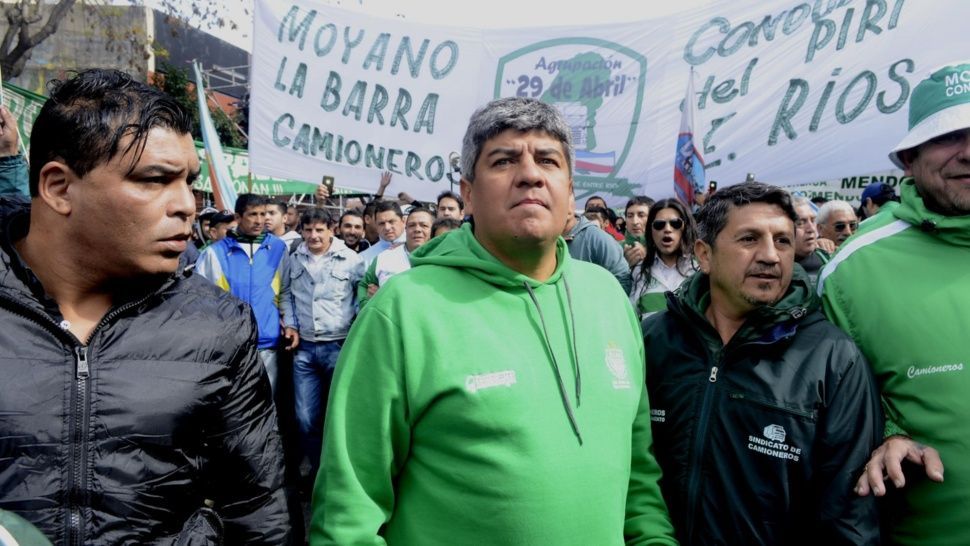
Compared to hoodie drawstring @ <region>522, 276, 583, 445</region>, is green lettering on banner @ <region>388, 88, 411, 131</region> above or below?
above

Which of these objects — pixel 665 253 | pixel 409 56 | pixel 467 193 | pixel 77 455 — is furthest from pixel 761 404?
pixel 409 56

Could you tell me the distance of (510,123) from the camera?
1.69 meters

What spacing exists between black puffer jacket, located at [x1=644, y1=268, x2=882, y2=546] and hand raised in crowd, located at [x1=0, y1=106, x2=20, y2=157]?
222cm

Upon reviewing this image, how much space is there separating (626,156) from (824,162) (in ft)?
5.96

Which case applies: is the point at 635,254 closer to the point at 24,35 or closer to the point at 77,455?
the point at 77,455

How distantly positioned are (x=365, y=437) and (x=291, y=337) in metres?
4.07

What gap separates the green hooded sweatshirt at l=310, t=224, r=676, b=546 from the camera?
151cm

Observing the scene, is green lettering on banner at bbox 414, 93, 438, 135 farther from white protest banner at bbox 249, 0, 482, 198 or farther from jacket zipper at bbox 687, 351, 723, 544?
jacket zipper at bbox 687, 351, 723, 544

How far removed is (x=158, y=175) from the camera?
1443 mm

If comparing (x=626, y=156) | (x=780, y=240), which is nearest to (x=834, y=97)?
(x=626, y=156)

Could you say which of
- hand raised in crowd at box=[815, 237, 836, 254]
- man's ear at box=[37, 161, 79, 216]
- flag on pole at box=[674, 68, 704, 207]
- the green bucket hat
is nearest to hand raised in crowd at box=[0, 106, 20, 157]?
man's ear at box=[37, 161, 79, 216]

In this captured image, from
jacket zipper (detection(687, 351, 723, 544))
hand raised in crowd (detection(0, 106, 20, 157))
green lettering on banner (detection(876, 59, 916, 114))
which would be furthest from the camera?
green lettering on banner (detection(876, 59, 916, 114))

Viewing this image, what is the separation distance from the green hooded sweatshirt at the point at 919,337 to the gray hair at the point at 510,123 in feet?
3.16

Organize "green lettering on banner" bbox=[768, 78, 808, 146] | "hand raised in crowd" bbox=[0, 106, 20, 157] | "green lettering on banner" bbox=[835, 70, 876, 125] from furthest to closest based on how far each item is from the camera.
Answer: "green lettering on banner" bbox=[768, 78, 808, 146], "green lettering on banner" bbox=[835, 70, 876, 125], "hand raised in crowd" bbox=[0, 106, 20, 157]
